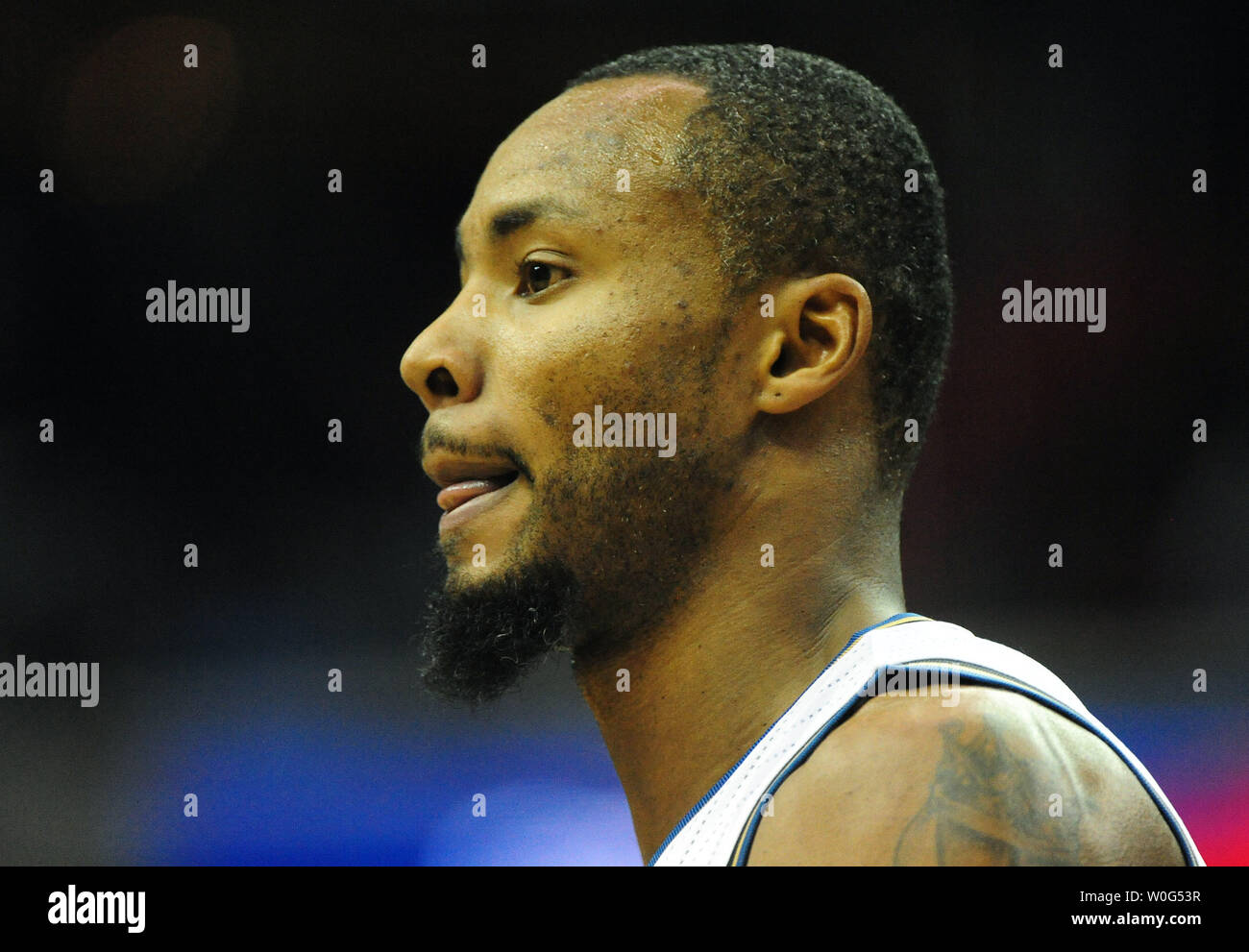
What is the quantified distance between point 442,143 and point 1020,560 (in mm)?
2481

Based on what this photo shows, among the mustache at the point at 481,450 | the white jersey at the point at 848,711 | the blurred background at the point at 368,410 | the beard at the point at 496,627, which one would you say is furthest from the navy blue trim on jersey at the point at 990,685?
the blurred background at the point at 368,410

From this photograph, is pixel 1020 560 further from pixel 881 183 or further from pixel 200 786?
pixel 200 786

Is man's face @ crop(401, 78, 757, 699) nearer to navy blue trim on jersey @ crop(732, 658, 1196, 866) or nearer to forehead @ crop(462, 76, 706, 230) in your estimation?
forehead @ crop(462, 76, 706, 230)

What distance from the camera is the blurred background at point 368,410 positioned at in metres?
4.37

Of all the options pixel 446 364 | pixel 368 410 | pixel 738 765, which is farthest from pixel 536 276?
pixel 368 410

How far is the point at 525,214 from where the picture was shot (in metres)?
2.78

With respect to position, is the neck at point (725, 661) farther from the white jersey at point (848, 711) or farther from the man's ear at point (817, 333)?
the man's ear at point (817, 333)

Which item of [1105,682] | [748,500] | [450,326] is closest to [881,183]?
[748,500]

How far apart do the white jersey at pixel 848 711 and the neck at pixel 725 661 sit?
6 centimetres

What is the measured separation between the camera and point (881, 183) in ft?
9.42

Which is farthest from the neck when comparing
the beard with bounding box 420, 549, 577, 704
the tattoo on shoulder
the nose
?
the nose

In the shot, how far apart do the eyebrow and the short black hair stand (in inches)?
10.6

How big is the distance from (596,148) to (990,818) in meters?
1.59
